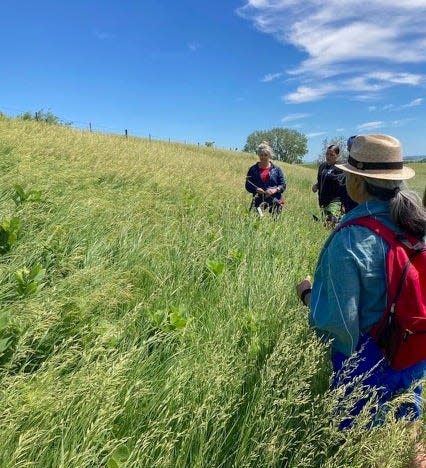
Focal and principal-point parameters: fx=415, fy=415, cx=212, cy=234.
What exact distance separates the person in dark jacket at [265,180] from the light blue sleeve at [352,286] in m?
5.51

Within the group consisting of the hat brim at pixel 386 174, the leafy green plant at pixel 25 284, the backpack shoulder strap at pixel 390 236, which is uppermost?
the hat brim at pixel 386 174

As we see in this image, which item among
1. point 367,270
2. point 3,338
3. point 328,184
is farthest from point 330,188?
point 3,338

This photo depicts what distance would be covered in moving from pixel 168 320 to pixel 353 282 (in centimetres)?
136

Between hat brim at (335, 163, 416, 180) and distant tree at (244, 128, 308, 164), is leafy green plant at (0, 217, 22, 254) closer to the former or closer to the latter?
hat brim at (335, 163, 416, 180)

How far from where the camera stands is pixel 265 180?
7648 mm

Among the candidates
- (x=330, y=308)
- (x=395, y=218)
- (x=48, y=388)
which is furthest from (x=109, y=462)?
(x=395, y=218)

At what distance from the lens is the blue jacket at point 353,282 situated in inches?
75.0

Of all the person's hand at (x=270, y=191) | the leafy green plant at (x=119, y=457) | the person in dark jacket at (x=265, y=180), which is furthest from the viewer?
the person in dark jacket at (x=265, y=180)

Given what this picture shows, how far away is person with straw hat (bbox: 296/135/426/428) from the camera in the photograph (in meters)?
1.91

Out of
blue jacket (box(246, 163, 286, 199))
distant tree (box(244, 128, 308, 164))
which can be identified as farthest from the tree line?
blue jacket (box(246, 163, 286, 199))

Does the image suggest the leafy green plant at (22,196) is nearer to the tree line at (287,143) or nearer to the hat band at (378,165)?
the hat band at (378,165)

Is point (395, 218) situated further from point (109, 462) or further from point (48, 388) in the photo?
point (48, 388)

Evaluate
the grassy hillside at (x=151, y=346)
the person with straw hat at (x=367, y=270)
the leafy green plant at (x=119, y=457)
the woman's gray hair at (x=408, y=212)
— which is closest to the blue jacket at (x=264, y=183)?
the grassy hillside at (x=151, y=346)

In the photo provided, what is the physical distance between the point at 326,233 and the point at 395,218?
16.7ft
